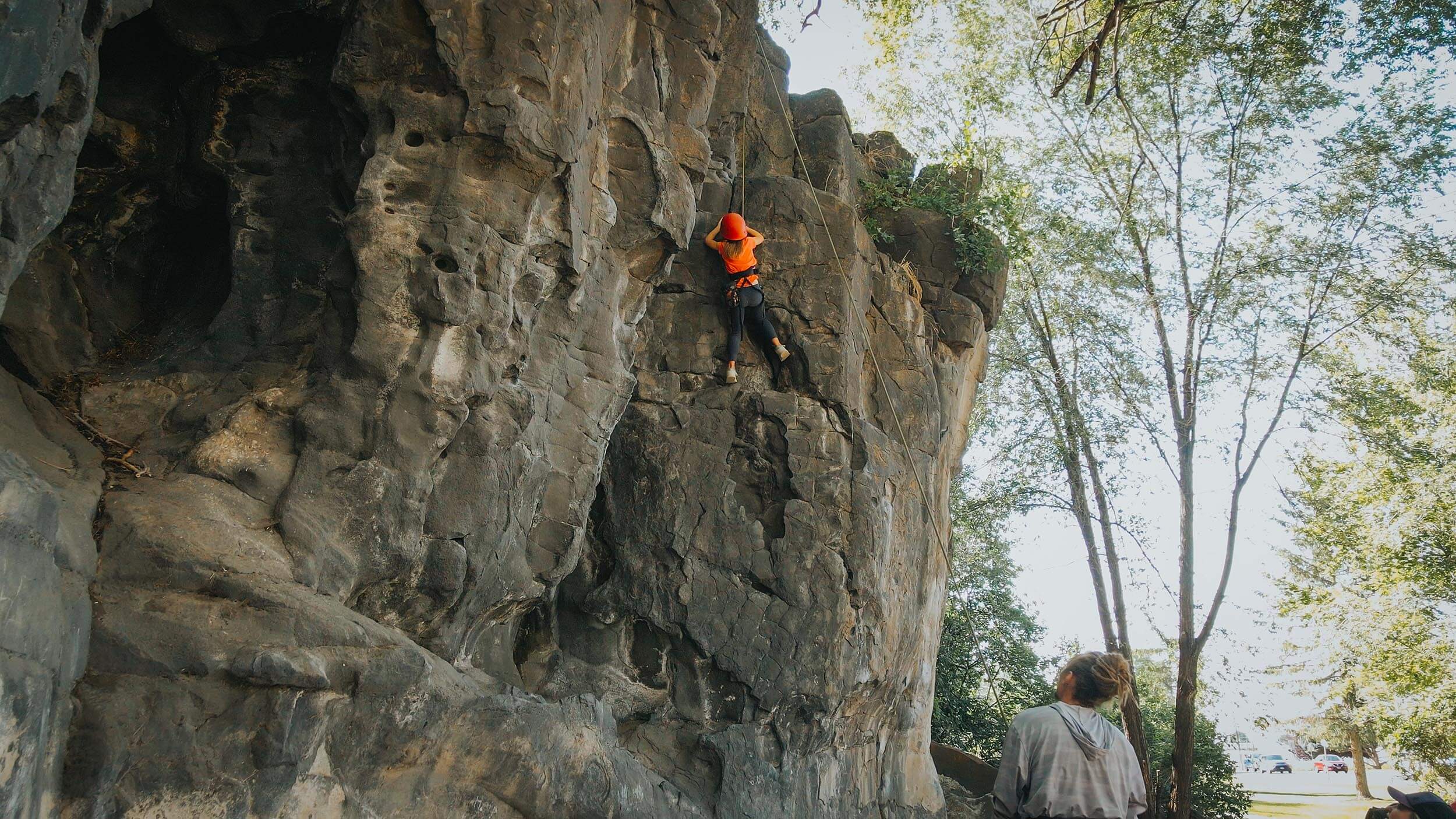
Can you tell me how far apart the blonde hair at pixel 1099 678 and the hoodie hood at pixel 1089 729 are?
2.7 inches

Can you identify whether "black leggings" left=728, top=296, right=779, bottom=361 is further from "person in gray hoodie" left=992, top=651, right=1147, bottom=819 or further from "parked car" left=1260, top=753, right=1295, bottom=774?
"parked car" left=1260, top=753, right=1295, bottom=774

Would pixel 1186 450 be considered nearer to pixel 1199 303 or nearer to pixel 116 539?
pixel 1199 303

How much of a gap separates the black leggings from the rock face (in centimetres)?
20

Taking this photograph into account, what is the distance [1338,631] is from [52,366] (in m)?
20.2

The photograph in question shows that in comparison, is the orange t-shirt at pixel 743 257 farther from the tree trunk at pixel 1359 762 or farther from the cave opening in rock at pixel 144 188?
the tree trunk at pixel 1359 762

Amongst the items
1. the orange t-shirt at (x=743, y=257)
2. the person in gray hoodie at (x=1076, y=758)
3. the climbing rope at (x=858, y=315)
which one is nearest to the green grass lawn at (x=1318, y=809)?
the climbing rope at (x=858, y=315)

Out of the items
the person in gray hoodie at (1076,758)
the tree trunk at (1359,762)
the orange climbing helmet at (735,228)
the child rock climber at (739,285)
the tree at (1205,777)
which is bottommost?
the person in gray hoodie at (1076,758)

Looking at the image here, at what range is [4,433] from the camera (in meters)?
5.48

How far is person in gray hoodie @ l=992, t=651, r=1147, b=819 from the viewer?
4.41 meters

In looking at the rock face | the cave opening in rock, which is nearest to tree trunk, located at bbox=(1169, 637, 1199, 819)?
the rock face

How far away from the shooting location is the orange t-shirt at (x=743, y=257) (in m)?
11.3

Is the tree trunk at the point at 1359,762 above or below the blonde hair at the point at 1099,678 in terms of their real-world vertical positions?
above

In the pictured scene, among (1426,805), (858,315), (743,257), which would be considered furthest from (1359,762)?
(743,257)

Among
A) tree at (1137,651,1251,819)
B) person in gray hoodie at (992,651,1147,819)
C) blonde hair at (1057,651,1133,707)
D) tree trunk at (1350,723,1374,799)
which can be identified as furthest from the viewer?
tree trunk at (1350,723,1374,799)
